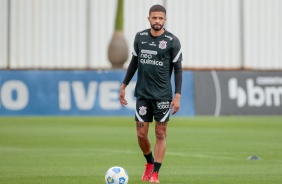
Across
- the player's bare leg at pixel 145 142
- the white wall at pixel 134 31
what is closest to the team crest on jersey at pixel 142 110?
the player's bare leg at pixel 145 142

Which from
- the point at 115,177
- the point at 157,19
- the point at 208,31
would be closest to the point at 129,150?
the point at 157,19

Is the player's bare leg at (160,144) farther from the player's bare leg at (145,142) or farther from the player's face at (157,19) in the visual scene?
the player's face at (157,19)

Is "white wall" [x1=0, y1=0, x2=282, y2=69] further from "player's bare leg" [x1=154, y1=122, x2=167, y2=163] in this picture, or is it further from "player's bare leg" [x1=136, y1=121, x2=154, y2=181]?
"player's bare leg" [x1=154, y1=122, x2=167, y2=163]

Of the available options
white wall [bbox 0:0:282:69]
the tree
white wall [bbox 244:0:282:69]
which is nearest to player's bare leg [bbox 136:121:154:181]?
the tree

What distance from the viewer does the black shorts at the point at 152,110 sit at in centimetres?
1466

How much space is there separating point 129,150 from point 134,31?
2794cm

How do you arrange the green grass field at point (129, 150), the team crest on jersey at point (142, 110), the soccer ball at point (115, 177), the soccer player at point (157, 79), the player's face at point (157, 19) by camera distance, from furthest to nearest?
the green grass field at point (129, 150) → the team crest on jersey at point (142, 110) → the soccer player at point (157, 79) → the player's face at point (157, 19) → the soccer ball at point (115, 177)

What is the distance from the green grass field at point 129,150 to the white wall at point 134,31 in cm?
1429

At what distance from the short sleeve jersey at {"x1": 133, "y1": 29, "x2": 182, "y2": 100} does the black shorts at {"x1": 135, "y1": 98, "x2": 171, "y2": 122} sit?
0.26 ft

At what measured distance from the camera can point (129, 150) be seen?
21094mm

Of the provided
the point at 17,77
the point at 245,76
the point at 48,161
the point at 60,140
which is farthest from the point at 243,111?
the point at 48,161

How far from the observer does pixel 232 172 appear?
1614cm

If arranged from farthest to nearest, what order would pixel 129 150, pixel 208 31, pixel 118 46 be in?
pixel 208 31 → pixel 118 46 → pixel 129 150

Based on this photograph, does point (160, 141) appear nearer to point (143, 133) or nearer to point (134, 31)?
point (143, 133)
